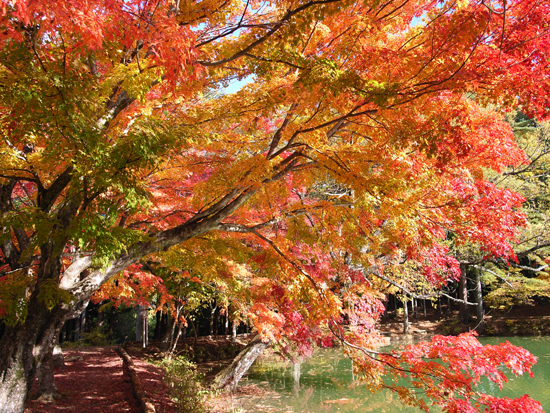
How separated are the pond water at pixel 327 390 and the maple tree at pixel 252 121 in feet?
14.5

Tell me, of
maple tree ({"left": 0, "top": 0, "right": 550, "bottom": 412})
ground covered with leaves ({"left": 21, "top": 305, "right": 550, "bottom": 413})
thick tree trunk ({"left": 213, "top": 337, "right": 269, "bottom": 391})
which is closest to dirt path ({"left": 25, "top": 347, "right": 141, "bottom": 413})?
ground covered with leaves ({"left": 21, "top": 305, "right": 550, "bottom": 413})

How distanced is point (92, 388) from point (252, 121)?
743 cm

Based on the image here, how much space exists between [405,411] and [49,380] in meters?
8.09

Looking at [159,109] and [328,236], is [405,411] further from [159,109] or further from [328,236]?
[159,109]

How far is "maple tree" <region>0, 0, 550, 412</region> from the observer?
2.80m

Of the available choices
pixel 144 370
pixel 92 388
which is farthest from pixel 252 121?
pixel 144 370

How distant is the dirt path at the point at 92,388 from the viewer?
6.30 metres

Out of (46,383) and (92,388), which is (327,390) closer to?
(92,388)

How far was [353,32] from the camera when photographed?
3873 millimetres

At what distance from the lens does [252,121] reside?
17.1ft

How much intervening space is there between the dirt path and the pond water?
8.33ft

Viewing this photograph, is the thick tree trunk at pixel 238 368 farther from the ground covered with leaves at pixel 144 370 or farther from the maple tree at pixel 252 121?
the maple tree at pixel 252 121

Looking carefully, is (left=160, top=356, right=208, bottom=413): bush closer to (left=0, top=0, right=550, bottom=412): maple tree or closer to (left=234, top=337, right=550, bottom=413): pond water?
(left=234, top=337, right=550, bottom=413): pond water

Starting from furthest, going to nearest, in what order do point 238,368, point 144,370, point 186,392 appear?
point 144,370 → point 238,368 → point 186,392
